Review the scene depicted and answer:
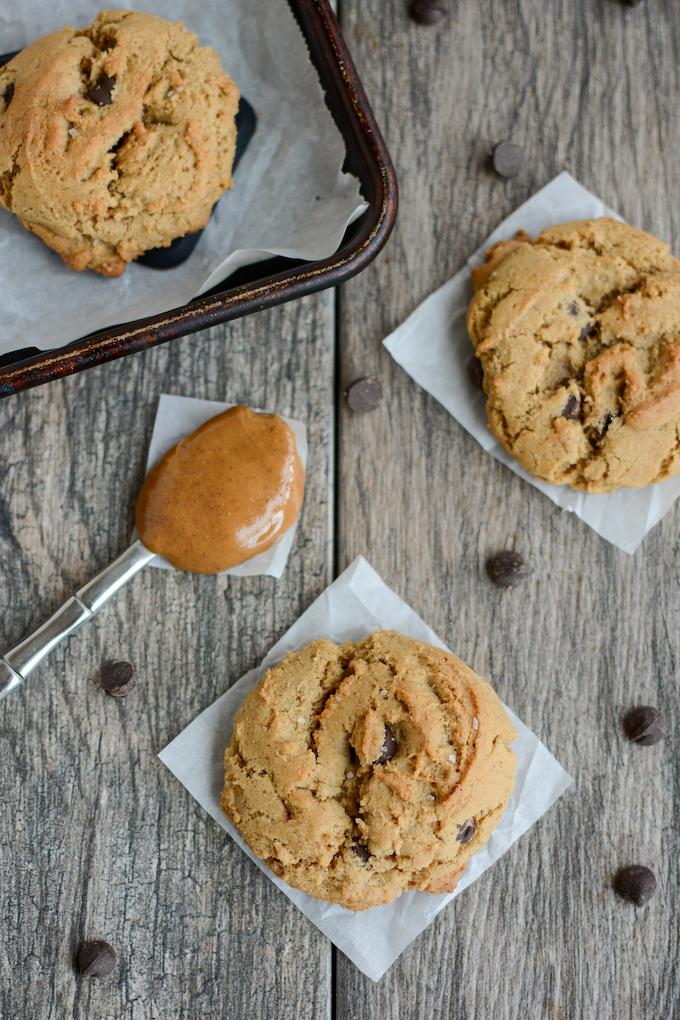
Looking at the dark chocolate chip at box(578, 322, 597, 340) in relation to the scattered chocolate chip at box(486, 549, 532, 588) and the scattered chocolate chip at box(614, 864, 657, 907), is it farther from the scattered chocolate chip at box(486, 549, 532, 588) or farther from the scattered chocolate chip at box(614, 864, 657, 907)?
the scattered chocolate chip at box(614, 864, 657, 907)

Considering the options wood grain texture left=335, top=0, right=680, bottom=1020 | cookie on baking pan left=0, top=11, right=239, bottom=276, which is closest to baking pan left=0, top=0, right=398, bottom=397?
cookie on baking pan left=0, top=11, right=239, bottom=276

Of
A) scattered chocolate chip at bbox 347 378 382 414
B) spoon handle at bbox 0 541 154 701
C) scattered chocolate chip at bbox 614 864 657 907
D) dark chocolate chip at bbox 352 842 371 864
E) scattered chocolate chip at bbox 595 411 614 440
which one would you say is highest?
spoon handle at bbox 0 541 154 701

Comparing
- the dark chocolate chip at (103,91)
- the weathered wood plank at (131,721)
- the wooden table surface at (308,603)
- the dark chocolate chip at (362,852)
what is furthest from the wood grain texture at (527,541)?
the dark chocolate chip at (103,91)

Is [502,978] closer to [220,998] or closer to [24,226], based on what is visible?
[220,998]

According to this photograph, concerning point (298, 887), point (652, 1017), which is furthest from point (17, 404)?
point (652, 1017)

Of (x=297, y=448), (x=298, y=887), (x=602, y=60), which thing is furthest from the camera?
(x=602, y=60)

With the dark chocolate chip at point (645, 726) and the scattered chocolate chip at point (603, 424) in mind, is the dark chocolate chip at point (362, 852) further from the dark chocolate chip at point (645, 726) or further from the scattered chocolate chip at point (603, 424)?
the scattered chocolate chip at point (603, 424)

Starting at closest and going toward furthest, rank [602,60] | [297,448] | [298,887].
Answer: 1. [298,887]
2. [297,448]
3. [602,60]

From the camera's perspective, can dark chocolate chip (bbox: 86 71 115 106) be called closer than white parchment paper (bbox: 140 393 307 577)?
Yes

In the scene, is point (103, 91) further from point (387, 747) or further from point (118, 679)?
point (387, 747)
